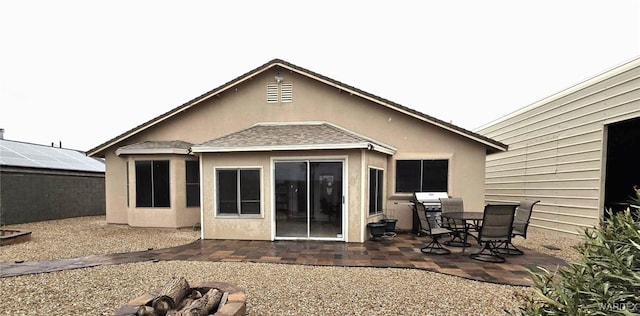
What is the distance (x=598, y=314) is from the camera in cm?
146

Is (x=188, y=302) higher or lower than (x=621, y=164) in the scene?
lower

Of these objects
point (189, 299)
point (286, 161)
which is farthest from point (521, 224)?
point (189, 299)

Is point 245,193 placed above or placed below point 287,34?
below

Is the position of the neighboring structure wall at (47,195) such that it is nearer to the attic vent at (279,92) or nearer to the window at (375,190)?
the attic vent at (279,92)

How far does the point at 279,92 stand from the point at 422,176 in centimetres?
598

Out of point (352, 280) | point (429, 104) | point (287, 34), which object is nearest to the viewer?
point (352, 280)

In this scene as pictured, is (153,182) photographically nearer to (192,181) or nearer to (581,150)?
(192,181)

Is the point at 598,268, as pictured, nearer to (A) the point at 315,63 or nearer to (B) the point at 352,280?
(B) the point at 352,280

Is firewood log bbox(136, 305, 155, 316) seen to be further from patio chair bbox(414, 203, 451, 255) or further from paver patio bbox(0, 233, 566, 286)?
patio chair bbox(414, 203, 451, 255)

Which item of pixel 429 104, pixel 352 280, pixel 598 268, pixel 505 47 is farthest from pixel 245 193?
pixel 429 104

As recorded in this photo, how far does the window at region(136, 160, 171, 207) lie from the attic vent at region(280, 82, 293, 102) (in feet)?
16.0

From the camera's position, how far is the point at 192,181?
10.0 metres

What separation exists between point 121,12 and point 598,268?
1339 cm

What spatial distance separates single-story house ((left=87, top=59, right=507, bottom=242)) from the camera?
762cm
